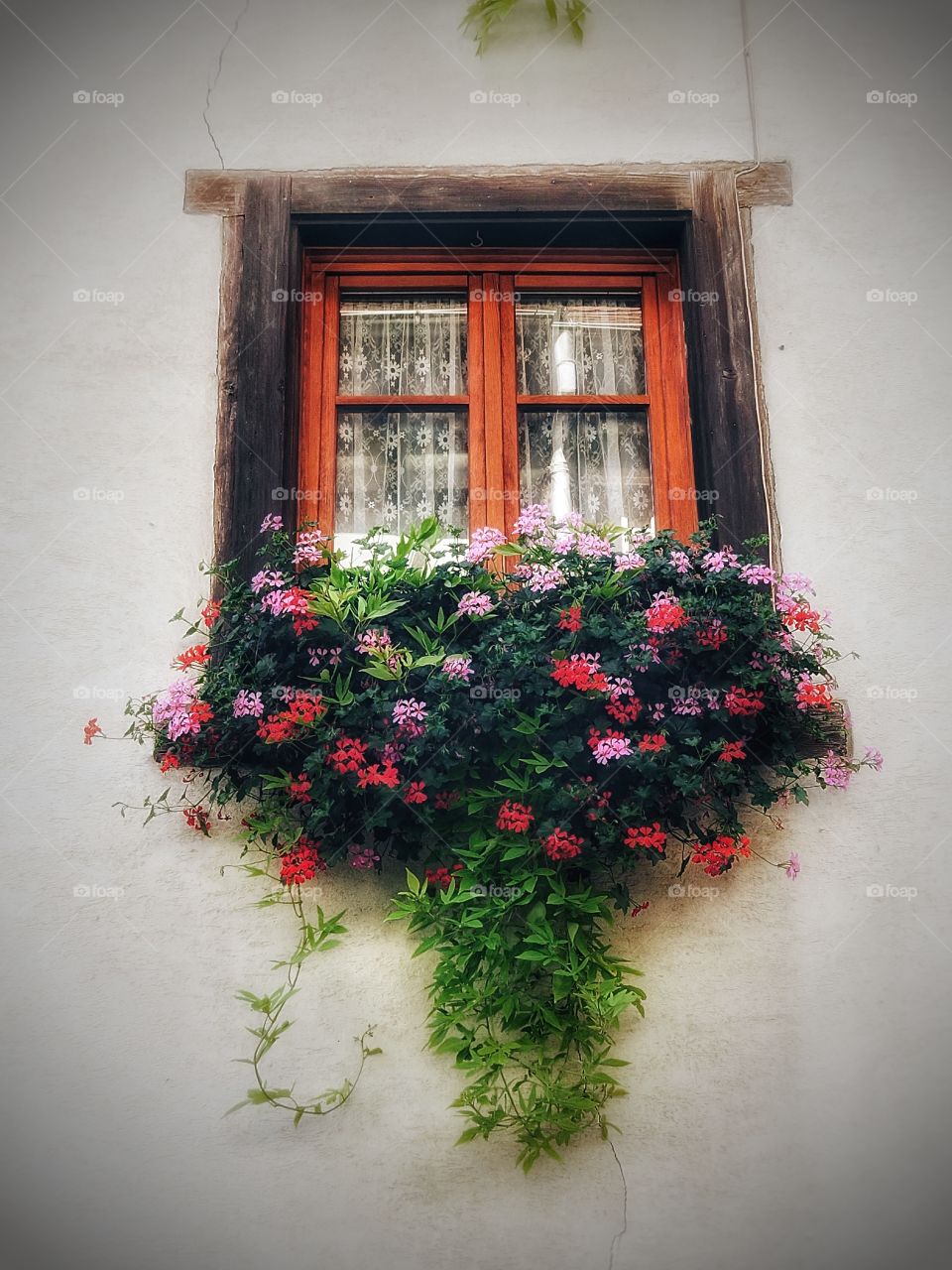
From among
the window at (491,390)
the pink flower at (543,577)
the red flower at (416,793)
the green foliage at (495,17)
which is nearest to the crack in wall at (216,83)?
the window at (491,390)

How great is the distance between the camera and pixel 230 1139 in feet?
9.55

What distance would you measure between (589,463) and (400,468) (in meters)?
0.64

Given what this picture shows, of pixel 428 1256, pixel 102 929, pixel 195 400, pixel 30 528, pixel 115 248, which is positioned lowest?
pixel 428 1256

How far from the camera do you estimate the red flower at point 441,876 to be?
9.46ft

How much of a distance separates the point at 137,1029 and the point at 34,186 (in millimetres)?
2754

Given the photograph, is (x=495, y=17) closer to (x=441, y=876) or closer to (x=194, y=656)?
(x=194, y=656)

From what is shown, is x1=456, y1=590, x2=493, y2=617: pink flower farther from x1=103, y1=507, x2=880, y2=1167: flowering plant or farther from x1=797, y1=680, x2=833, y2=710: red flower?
x1=797, y1=680, x2=833, y2=710: red flower

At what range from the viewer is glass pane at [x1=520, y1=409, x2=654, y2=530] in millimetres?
3631

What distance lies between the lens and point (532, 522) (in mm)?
3102

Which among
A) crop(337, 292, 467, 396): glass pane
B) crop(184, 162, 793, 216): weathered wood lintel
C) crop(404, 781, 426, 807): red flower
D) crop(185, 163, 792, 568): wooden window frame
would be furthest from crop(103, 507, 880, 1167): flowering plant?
crop(184, 162, 793, 216): weathered wood lintel

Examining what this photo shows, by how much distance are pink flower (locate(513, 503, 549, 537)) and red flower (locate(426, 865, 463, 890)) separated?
951mm

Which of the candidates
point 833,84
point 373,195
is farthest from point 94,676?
point 833,84

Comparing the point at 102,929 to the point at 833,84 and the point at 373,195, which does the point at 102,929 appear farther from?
the point at 833,84

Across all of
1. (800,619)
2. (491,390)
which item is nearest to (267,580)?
(491,390)
